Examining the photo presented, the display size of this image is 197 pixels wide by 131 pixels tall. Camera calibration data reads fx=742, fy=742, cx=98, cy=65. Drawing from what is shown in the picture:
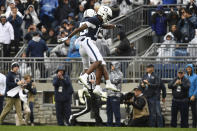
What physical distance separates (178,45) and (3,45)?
620cm

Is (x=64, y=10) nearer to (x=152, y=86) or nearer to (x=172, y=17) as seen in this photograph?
(x=172, y=17)

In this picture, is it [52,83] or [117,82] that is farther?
[52,83]

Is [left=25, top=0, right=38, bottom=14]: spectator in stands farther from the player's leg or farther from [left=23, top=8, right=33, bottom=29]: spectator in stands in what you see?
the player's leg

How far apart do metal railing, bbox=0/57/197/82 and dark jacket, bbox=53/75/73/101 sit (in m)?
1.53

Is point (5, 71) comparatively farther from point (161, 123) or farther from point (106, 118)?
point (161, 123)

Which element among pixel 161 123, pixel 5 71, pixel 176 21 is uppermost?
pixel 176 21

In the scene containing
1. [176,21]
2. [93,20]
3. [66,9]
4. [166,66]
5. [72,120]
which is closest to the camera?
[93,20]

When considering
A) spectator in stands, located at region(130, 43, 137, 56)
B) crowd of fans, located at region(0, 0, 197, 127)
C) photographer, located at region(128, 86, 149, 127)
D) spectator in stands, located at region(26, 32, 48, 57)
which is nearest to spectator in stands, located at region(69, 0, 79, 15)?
crowd of fans, located at region(0, 0, 197, 127)

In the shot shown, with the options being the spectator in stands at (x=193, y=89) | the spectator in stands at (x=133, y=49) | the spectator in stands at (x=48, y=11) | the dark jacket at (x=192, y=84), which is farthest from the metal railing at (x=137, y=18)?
the dark jacket at (x=192, y=84)

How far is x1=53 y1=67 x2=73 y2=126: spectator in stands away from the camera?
2227cm

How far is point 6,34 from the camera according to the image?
25.9 m

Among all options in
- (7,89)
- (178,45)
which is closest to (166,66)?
(178,45)

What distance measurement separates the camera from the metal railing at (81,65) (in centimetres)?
2288

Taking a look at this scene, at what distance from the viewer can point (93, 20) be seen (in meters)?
17.2
